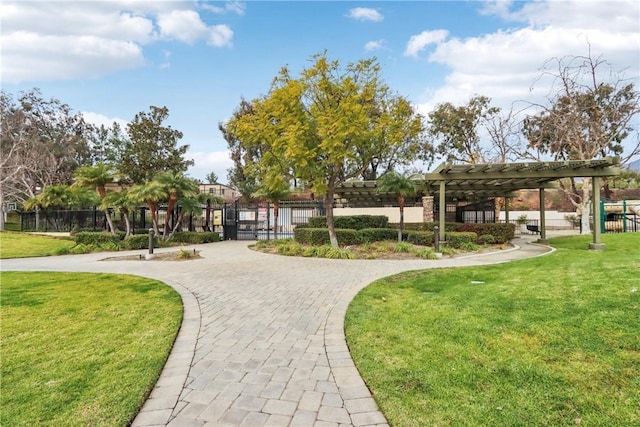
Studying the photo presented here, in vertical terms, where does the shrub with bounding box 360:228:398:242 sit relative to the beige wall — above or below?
below

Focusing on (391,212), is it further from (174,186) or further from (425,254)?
(174,186)

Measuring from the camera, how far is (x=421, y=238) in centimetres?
1315

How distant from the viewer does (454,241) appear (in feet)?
40.7

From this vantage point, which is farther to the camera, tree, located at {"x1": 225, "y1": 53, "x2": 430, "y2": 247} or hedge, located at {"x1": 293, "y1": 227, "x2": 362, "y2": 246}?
hedge, located at {"x1": 293, "y1": 227, "x2": 362, "y2": 246}

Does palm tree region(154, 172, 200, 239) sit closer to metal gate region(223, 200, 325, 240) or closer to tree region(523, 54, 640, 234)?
metal gate region(223, 200, 325, 240)

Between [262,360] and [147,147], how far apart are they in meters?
29.7

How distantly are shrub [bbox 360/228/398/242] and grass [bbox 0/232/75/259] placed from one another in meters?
11.7

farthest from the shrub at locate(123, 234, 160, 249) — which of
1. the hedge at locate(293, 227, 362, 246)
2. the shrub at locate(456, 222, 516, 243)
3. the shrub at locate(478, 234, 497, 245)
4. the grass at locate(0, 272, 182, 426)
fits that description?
the shrub at locate(456, 222, 516, 243)

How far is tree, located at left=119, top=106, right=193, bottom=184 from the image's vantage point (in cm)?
2814

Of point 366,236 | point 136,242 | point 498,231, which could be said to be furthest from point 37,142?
point 498,231

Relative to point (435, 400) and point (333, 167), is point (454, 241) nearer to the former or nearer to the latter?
point (333, 167)

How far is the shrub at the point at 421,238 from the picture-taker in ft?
42.5

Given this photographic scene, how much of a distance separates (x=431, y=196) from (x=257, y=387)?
58.6 feet

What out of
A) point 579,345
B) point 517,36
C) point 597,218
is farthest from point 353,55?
point 579,345
